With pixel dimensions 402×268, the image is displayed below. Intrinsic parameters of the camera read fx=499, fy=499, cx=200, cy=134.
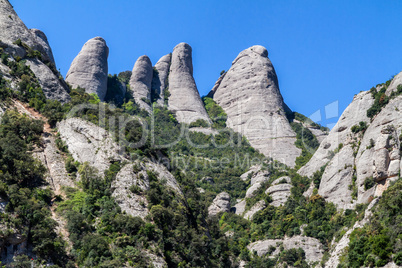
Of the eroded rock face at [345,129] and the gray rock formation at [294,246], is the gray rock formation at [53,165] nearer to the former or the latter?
the gray rock formation at [294,246]

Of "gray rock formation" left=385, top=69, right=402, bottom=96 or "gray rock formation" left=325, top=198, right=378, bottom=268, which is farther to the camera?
"gray rock formation" left=385, top=69, right=402, bottom=96

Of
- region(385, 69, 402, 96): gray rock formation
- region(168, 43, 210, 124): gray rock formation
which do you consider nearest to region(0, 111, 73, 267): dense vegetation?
region(385, 69, 402, 96): gray rock formation

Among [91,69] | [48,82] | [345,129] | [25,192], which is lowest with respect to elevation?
[25,192]

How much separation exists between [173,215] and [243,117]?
60435mm

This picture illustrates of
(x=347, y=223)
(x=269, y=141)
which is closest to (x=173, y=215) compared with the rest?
(x=347, y=223)

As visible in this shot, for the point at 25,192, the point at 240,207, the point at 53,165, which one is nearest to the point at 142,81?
the point at 240,207

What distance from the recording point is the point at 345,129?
6072 cm

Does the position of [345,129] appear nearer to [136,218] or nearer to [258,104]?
[136,218]

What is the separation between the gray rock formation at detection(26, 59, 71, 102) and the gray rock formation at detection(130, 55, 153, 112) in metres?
38.9

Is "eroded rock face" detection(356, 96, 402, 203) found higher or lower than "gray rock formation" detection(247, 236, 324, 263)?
higher

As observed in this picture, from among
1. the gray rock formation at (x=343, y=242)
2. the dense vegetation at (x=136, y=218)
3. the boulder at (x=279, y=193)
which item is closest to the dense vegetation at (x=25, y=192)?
the dense vegetation at (x=136, y=218)

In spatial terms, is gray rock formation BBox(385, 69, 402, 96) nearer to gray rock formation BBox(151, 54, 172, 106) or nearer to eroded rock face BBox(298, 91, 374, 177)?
eroded rock face BBox(298, 91, 374, 177)

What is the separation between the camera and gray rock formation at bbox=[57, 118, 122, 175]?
140 ft

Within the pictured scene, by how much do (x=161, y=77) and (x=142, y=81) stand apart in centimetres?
814
